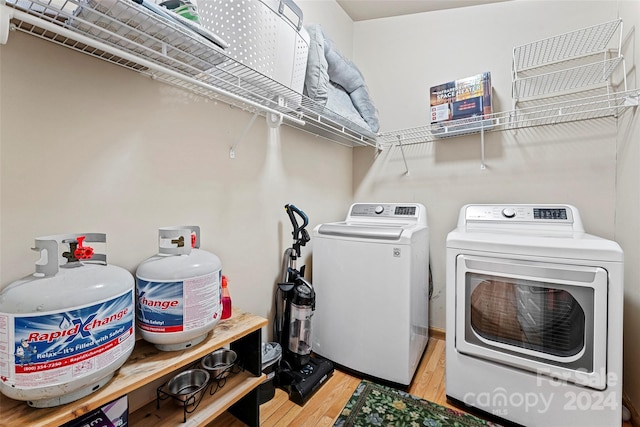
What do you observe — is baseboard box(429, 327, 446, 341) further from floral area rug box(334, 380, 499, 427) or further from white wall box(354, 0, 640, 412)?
floral area rug box(334, 380, 499, 427)

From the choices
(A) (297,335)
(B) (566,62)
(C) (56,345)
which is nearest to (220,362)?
Answer: (A) (297,335)

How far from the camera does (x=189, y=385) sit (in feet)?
3.79

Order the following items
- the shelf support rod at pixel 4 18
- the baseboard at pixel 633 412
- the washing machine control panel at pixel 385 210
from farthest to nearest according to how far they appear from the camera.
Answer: the washing machine control panel at pixel 385 210 < the baseboard at pixel 633 412 < the shelf support rod at pixel 4 18

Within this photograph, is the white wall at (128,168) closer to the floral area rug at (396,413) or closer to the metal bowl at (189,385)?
the metal bowl at (189,385)

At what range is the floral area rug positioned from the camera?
132 centimetres

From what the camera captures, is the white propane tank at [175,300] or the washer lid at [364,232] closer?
the white propane tank at [175,300]

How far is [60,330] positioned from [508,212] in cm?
209

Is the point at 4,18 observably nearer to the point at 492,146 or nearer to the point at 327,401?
the point at 327,401

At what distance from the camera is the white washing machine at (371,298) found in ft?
4.93

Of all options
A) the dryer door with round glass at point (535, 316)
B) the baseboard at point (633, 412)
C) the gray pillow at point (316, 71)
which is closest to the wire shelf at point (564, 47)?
the gray pillow at point (316, 71)

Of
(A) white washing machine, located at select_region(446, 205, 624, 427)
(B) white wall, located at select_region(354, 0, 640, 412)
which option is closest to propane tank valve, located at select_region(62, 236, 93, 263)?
(A) white washing machine, located at select_region(446, 205, 624, 427)

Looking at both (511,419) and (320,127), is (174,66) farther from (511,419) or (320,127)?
(511,419)

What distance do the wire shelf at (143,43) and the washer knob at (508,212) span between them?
137 cm

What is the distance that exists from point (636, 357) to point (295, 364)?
1716 mm
